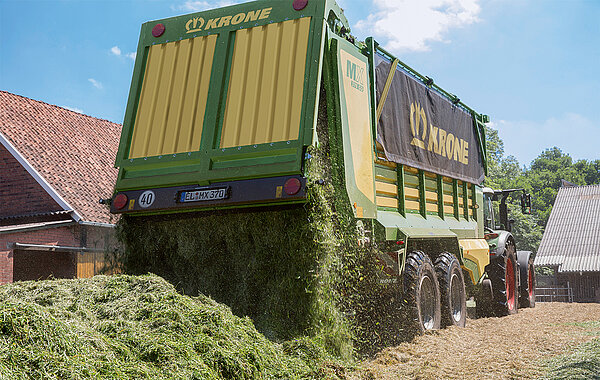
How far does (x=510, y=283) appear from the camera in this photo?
12344 mm

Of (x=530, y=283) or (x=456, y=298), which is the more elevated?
(x=530, y=283)

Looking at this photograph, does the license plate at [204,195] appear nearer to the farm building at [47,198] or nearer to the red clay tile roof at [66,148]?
the farm building at [47,198]

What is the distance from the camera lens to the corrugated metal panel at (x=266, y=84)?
240 inches

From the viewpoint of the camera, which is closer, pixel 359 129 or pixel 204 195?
pixel 204 195

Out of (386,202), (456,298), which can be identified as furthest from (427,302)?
(386,202)

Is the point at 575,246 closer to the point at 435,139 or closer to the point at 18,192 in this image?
the point at 435,139

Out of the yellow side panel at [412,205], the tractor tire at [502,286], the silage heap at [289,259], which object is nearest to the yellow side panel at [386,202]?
the yellow side panel at [412,205]

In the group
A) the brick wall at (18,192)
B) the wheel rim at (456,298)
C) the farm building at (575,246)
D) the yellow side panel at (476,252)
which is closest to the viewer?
the wheel rim at (456,298)

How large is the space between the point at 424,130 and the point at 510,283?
518 centimetres

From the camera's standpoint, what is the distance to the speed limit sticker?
649 centimetres

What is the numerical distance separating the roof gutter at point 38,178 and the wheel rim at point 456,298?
964 cm

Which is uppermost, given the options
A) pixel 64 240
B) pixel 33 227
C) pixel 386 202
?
pixel 386 202

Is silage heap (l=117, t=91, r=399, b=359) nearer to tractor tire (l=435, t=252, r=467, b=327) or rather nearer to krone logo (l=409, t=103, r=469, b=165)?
tractor tire (l=435, t=252, r=467, b=327)

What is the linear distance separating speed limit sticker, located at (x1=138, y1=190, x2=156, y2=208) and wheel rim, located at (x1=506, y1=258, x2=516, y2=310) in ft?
26.5
